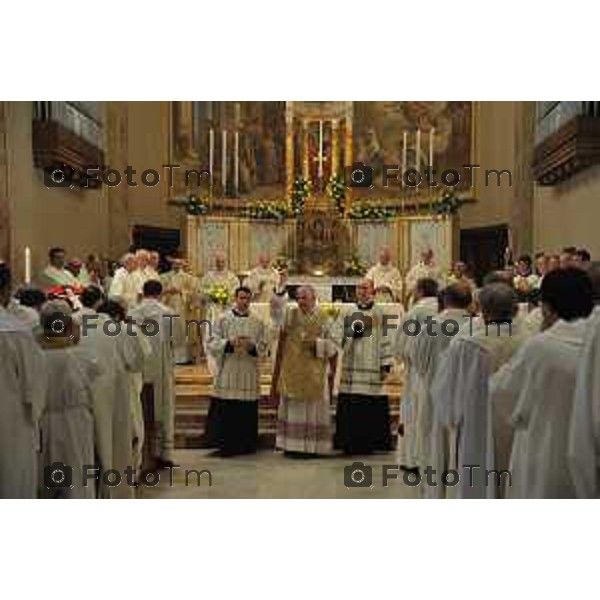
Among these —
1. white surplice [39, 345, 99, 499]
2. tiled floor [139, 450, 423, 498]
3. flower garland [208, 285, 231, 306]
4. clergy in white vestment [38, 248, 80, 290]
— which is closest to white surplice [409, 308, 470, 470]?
tiled floor [139, 450, 423, 498]

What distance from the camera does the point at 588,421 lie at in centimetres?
483

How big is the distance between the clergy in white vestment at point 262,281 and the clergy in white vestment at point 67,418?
7.45 m

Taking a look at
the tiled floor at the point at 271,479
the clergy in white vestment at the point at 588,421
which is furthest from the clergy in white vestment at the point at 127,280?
the clergy in white vestment at the point at 588,421

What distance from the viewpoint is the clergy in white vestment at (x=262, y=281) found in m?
14.0

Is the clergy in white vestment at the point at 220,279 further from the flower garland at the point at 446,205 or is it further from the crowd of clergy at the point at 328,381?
the flower garland at the point at 446,205

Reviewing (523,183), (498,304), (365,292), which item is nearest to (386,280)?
(523,183)

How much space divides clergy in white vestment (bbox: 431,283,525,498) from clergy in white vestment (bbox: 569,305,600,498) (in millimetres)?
916

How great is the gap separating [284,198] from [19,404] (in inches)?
461

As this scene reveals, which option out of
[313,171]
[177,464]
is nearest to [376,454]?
[177,464]

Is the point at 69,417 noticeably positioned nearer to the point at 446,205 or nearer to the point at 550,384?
the point at 550,384

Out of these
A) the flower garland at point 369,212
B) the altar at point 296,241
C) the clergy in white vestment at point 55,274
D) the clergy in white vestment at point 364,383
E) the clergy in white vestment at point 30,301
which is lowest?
the clergy in white vestment at point 364,383
